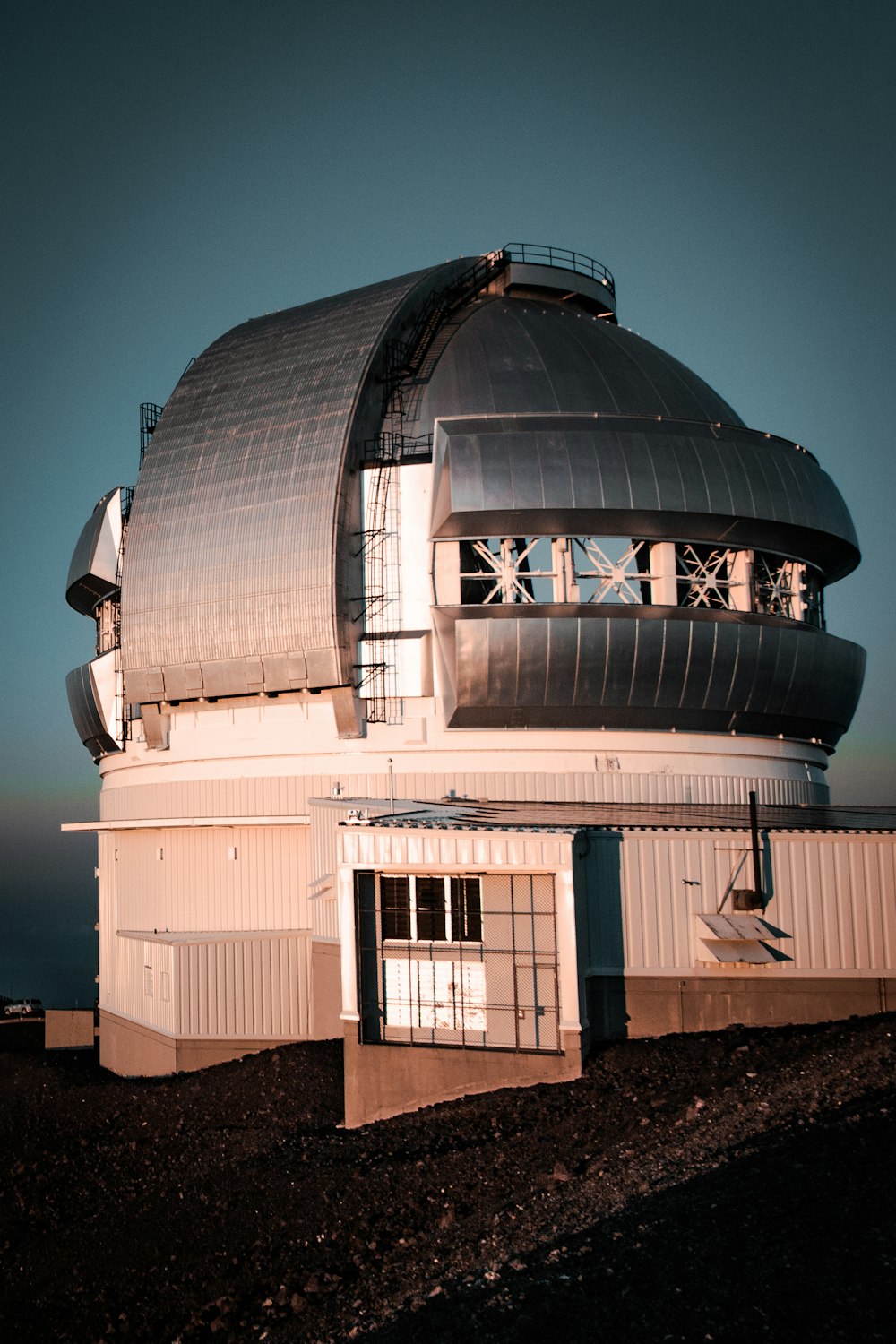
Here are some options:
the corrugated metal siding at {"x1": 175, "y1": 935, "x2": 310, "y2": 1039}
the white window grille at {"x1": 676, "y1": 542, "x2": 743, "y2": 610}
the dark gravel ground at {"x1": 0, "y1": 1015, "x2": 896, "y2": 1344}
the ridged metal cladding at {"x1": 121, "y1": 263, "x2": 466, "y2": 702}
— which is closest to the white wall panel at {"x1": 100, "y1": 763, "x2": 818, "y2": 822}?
the ridged metal cladding at {"x1": 121, "y1": 263, "x2": 466, "y2": 702}

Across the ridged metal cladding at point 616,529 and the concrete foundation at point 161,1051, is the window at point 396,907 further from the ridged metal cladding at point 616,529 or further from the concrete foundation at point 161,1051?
the ridged metal cladding at point 616,529

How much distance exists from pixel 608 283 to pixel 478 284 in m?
4.67

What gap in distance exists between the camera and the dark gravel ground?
9359 mm

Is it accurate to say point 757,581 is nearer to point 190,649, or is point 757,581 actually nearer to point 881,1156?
point 190,649

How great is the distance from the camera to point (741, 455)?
88.1 feet

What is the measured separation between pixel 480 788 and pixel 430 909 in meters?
7.02

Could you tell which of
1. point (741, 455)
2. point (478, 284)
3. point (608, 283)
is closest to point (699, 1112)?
point (741, 455)

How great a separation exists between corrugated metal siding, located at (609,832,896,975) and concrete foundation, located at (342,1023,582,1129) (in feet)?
6.73

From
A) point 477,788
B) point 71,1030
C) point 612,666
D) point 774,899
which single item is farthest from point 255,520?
point 71,1030

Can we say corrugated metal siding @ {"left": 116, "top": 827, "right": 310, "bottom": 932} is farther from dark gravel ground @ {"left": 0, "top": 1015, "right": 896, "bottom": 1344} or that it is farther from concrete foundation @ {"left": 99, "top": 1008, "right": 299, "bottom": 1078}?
dark gravel ground @ {"left": 0, "top": 1015, "right": 896, "bottom": 1344}

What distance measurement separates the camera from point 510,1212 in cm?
1210

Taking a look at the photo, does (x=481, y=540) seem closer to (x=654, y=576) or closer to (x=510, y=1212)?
(x=654, y=576)

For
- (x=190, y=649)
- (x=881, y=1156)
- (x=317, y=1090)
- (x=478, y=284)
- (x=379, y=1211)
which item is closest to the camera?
(x=881, y=1156)

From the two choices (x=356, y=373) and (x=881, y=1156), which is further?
(x=356, y=373)
